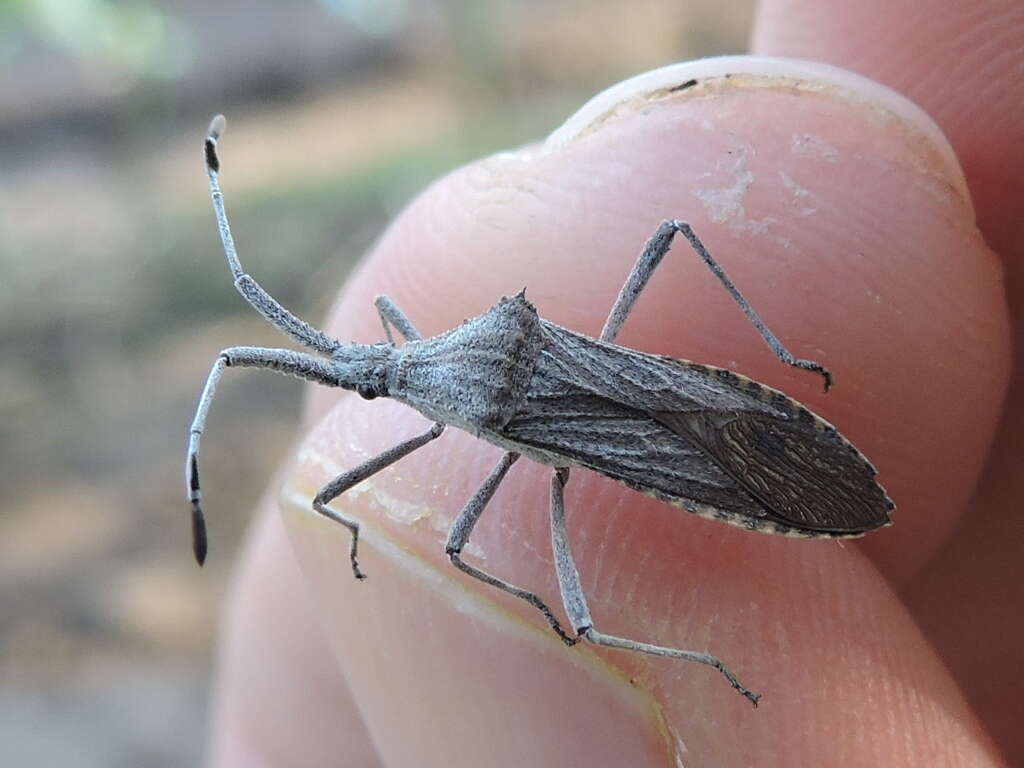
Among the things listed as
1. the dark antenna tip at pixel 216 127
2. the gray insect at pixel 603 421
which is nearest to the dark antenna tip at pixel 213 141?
the dark antenna tip at pixel 216 127

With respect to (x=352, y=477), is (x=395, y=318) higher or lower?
higher

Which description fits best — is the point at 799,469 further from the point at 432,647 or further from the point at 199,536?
the point at 199,536

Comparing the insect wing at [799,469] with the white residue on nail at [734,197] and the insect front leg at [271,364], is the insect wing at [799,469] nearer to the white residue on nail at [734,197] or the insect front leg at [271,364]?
the white residue on nail at [734,197]

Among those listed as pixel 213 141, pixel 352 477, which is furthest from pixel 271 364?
pixel 213 141

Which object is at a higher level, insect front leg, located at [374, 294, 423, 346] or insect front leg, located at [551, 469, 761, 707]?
insect front leg, located at [374, 294, 423, 346]

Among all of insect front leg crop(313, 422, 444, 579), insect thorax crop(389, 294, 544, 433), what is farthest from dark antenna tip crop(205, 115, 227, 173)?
insect front leg crop(313, 422, 444, 579)

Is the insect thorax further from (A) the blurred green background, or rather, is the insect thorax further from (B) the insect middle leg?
(A) the blurred green background
